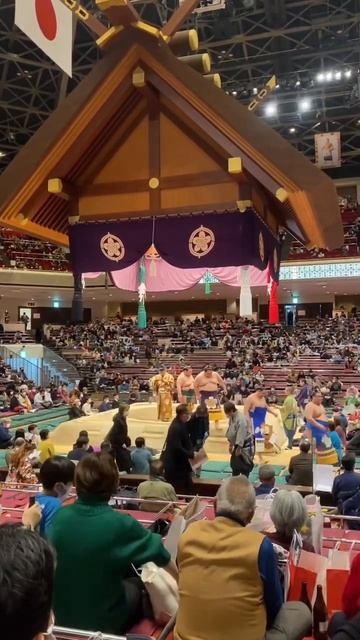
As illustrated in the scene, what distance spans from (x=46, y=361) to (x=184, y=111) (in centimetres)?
1574

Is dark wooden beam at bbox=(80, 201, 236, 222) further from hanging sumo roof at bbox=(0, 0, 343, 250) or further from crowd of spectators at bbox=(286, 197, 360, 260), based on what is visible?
crowd of spectators at bbox=(286, 197, 360, 260)

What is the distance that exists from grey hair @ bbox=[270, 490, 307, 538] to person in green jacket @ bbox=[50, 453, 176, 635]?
1.91 ft

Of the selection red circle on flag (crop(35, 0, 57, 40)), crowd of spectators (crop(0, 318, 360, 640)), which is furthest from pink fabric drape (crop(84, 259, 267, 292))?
crowd of spectators (crop(0, 318, 360, 640))

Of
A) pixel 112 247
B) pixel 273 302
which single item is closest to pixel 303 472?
pixel 273 302

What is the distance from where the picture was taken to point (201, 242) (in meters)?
3.96

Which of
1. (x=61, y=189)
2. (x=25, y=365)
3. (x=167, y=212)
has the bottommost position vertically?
(x=25, y=365)

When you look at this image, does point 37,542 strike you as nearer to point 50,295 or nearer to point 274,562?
point 274,562

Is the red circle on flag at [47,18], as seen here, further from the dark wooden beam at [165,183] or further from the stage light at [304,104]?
the stage light at [304,104]

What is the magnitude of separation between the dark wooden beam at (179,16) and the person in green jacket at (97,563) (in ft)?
10.4

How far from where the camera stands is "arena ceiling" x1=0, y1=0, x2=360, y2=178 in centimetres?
1194

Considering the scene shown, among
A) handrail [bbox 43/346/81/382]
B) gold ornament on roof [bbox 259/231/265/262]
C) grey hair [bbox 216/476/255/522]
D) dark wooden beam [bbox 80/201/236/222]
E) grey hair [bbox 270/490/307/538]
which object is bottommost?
handrail [bbox 43/346/81/382]

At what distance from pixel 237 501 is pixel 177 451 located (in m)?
2.63

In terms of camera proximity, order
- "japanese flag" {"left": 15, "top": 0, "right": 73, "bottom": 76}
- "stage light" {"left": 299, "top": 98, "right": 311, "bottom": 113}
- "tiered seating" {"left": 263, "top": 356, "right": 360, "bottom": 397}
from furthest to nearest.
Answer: "tiered seating" {"left": 263, "top": 356, "right": 360, "bottom": 397} → "stage light" {"left": 299, "top": 98, "right": 311, "bottom": 113} → "japanese flag" {"left": 15, "top": 0, "right": 73, "bottom": 76}

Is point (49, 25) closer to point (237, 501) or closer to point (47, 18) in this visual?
point (47, 18)
